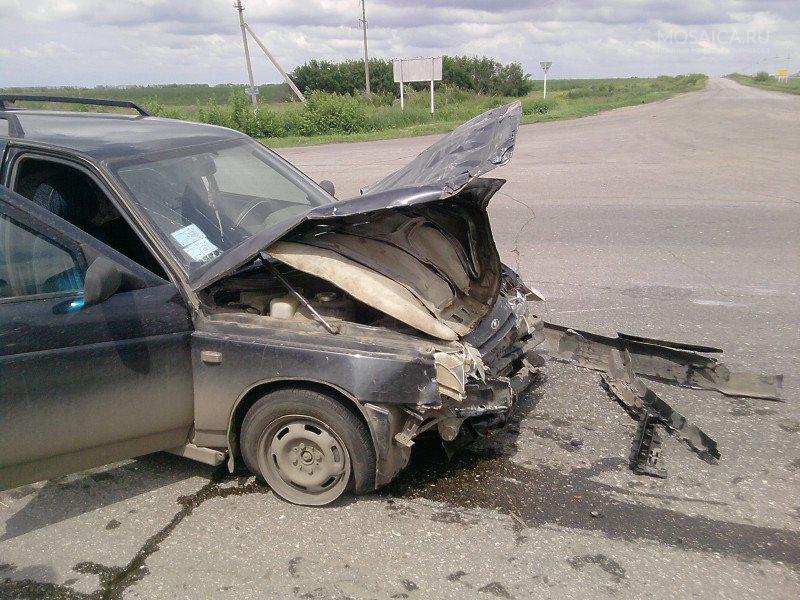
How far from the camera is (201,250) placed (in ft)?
11.3

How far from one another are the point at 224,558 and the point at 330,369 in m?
0.96

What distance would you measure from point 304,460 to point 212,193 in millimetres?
1725

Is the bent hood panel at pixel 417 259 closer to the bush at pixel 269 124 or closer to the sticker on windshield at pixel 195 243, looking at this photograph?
the sticker on windshield at pixel 195 243

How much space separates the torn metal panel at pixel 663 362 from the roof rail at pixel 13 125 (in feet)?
11.7

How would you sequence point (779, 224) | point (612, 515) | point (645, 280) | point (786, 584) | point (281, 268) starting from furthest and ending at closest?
point (779, 224), point (645, 280), point (281, 268), point (612, 515), point (786, 584)

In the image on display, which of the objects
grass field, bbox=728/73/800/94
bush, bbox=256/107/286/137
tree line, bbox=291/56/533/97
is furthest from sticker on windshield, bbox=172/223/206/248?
tree line, bbox=291/56/533/97

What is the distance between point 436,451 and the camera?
145 inches

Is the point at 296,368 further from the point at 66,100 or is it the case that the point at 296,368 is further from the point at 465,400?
the point at 66,100

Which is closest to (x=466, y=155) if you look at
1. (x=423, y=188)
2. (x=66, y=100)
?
(x=423, y=188)

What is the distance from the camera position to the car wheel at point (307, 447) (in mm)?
3068

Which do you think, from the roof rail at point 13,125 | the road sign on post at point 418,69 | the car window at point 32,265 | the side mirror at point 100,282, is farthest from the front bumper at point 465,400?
the road sign on post at point 418,69

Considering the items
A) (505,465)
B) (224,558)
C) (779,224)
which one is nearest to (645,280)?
(779,224)

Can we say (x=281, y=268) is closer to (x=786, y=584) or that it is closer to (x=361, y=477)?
(x=361, y=477)

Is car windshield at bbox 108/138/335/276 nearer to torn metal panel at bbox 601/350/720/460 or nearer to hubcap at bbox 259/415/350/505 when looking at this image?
hubcap at bbox 259/415/350/505
